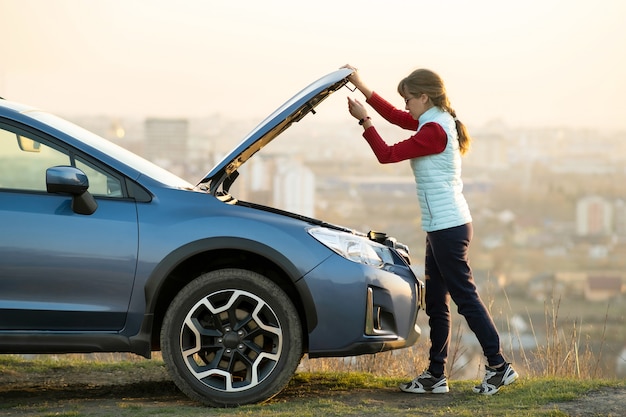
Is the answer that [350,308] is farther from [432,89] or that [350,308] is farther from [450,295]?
[432,89]

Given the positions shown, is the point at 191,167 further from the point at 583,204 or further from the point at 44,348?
the point at 44,348

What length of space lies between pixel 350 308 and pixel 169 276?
981 mm

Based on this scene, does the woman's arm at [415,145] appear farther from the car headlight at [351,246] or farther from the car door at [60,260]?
the car door at [60,260]

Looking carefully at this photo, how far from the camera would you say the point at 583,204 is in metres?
82.1

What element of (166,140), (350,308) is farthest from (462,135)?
(166,140)

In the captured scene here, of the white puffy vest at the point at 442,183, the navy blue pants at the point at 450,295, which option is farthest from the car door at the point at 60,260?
the navy blue pants at the point at 450,295

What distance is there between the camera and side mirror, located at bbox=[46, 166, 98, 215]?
473 cm

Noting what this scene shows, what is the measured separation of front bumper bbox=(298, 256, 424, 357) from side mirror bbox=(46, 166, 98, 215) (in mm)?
1190

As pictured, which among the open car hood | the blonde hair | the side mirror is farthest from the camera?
the blonde hair

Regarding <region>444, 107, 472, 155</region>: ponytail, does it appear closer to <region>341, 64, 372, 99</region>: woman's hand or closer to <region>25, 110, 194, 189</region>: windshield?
<region>341, 64, 372, 99</region>: woman's hand

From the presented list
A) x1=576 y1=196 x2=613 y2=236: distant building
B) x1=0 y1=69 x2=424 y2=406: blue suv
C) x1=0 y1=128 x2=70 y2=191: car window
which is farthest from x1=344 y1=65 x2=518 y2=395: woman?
x1=576 y1=196 x2=613 y2=236: distant building

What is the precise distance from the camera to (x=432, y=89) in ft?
18.2

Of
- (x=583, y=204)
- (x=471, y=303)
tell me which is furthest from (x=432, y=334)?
(x=583, y=204)

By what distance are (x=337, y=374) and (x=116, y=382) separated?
149cm
